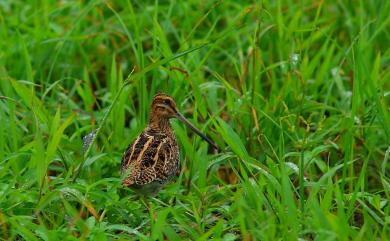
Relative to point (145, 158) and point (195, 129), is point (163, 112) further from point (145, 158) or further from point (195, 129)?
point (145, 158)

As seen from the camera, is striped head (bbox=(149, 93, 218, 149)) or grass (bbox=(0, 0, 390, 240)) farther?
striped head (bbox=(149, 93, 218, 149))

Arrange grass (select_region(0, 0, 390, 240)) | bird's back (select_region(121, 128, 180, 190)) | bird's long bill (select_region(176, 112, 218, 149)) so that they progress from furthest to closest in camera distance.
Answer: bird's long bill (select_region(176, 112, 218, 149))
bird's back (select_region(121, 128, 180, 190))
grass (select_region(0, 0, 390, 240))

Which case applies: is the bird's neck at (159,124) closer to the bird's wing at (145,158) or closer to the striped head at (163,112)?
the striped head at (163,112)

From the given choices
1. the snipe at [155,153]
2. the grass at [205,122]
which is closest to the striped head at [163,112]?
the snipe at [155,153]

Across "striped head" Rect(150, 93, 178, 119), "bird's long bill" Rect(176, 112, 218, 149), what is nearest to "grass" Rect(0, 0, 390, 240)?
"bird's long bill" Rect(176, 112, 218, 149)

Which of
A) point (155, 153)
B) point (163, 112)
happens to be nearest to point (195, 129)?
point (163, 112)

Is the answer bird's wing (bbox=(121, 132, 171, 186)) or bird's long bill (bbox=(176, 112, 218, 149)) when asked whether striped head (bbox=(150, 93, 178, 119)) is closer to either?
bird's long bill (bbox=(176, 112, 218, 149))

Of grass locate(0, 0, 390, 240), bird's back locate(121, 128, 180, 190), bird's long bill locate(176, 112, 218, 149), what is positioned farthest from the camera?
bird's long bill locate(176, 112, 218, 149)
